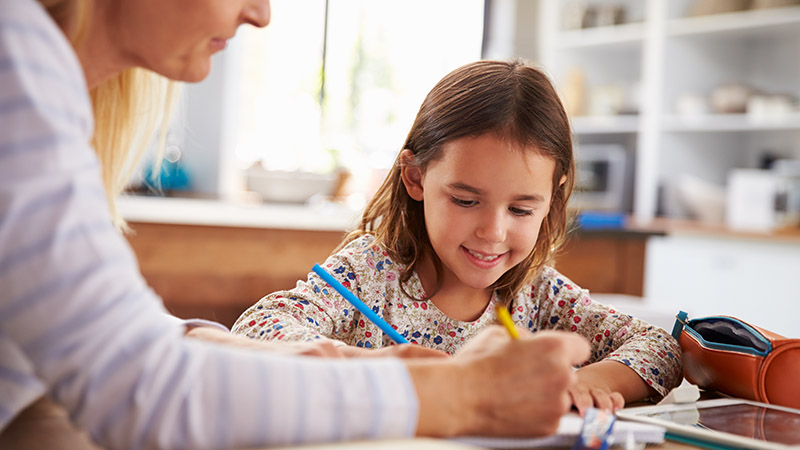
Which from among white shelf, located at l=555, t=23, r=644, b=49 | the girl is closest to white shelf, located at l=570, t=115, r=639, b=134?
white shelf, located at l=555, t=23, r=644, b=49

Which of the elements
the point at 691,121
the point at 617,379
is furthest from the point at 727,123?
the point at 617,379

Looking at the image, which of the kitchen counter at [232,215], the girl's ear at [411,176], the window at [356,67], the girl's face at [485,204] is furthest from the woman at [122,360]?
the window at [356,67]

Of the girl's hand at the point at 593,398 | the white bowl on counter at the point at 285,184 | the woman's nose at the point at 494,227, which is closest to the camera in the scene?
the girl's hand at the point at 593,398

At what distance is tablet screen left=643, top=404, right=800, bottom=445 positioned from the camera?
719mm

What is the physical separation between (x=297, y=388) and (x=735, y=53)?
15.2ft

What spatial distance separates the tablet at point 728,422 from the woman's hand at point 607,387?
38 millimetres

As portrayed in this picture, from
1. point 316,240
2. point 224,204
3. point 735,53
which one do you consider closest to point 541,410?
point 316,240

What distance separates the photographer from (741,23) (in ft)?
13.6

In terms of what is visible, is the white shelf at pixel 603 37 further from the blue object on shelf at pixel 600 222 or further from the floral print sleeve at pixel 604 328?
the floral print sleeve at pixel 604 328

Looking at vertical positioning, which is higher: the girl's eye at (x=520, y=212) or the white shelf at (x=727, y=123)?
the white shelf at (x=727, y=123)

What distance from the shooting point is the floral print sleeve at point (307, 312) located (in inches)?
35.7

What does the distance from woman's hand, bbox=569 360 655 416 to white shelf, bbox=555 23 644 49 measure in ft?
13.1

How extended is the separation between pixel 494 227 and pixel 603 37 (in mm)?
4092

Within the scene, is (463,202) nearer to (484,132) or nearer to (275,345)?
(484,132)
